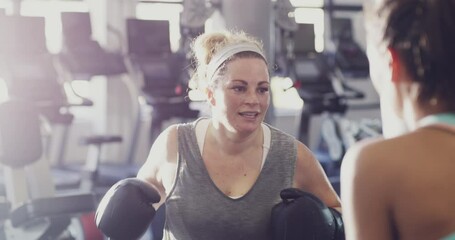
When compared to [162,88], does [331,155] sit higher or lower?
lower

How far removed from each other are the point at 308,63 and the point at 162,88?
5.36ft

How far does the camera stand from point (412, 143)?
91 centimetres

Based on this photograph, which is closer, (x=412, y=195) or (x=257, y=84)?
(x=412, y=195)

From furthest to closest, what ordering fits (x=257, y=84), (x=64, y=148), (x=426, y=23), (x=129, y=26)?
1. (x=64, y=148)
2. (x=129, y=26)
3. (x=257, y=84)
4. (x=426, y=23)

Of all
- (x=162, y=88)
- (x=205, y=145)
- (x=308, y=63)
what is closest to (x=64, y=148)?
(x=162, y=88)

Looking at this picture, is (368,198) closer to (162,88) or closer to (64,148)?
(162,88)

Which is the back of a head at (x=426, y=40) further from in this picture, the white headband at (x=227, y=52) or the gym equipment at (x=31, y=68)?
the gym equipment at (x=31, y=68)

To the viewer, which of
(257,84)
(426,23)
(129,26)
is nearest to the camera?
(426,23)

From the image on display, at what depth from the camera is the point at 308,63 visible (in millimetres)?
6859

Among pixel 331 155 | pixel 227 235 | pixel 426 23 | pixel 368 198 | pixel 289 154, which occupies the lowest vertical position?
pixel 331 155

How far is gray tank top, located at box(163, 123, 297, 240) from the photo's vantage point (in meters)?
2.17

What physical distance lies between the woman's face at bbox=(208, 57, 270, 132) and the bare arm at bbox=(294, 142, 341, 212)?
0.20 meters

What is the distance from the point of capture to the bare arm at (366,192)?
91cm

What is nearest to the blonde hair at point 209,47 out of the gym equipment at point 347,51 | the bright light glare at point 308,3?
the gym equipment at point 347,51
